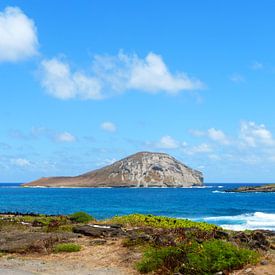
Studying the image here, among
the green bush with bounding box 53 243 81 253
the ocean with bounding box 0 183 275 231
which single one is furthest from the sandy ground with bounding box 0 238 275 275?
the ocean with bounding box 0 183 275 231

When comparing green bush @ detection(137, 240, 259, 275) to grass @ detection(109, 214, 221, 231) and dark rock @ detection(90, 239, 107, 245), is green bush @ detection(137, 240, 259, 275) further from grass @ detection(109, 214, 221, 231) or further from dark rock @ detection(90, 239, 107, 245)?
grass @ detection(109, 214, 221, 231)

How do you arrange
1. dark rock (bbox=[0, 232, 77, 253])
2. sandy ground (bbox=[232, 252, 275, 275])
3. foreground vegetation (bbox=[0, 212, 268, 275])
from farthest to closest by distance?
dark rock (bbox=[0, 232, 77, 253]), foreground vegetation (bbox=[0, 212, 268, 275]), sandy ground (bbox=[232, 252, 275, 275])

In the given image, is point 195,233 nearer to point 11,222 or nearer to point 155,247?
point 155,247

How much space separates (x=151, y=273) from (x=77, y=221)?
1549 centimetres

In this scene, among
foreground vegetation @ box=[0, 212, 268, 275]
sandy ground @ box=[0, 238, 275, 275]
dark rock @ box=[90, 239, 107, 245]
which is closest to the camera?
foreground vegetation @ box=[0, 212, 268, 275]

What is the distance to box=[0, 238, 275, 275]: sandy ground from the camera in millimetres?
16091

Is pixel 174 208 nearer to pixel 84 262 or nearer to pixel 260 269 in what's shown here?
pixel 84 262

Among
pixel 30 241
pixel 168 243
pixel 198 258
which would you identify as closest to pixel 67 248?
pixel 30 241

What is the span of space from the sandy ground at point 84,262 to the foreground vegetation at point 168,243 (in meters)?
0.40

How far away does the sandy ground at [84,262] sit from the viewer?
16091 mm

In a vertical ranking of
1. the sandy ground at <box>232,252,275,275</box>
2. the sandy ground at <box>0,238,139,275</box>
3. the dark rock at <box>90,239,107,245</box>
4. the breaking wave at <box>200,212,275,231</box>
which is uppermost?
the dark rock at <box>90,239,107,245</box>

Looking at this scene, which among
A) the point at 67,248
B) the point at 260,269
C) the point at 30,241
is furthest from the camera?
the point at 30,241

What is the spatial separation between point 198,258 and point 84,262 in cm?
489

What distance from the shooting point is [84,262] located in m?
17.8
